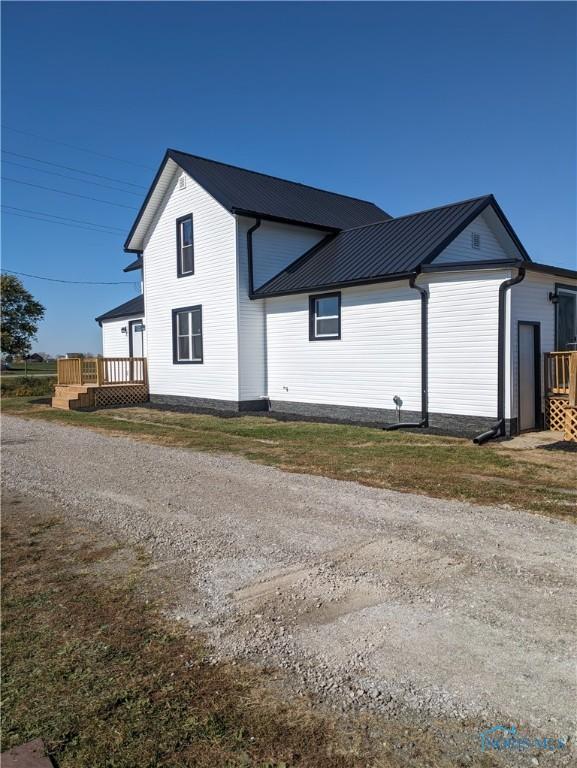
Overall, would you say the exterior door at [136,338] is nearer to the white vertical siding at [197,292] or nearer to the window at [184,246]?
the white vertical siding at [197,292]

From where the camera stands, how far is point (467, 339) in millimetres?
11570

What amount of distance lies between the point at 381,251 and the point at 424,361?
3582 mm

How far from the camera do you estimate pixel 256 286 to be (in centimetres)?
1641

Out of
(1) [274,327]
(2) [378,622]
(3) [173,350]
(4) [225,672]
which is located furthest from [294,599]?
(3) [173,350]

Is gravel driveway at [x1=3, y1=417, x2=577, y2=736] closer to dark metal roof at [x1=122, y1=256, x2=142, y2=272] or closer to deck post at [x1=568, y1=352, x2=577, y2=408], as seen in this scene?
deck post at [x1=568, y1=352, x2=577, y2=408]

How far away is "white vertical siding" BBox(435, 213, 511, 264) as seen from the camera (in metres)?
13.5

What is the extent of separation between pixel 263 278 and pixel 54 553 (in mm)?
12662

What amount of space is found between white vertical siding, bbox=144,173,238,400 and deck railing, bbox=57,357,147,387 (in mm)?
654

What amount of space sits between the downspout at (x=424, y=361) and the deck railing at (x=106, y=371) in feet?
37.2

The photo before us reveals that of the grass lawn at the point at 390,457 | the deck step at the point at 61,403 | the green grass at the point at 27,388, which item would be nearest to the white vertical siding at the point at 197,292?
the grass lawn at the point at 390,457

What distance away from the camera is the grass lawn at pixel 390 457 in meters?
6.66

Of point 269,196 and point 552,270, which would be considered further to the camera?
point 269,196

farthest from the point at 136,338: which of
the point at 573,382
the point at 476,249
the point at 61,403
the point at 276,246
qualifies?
the point at 573,382

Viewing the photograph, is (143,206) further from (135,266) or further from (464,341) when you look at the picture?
(464,341)
